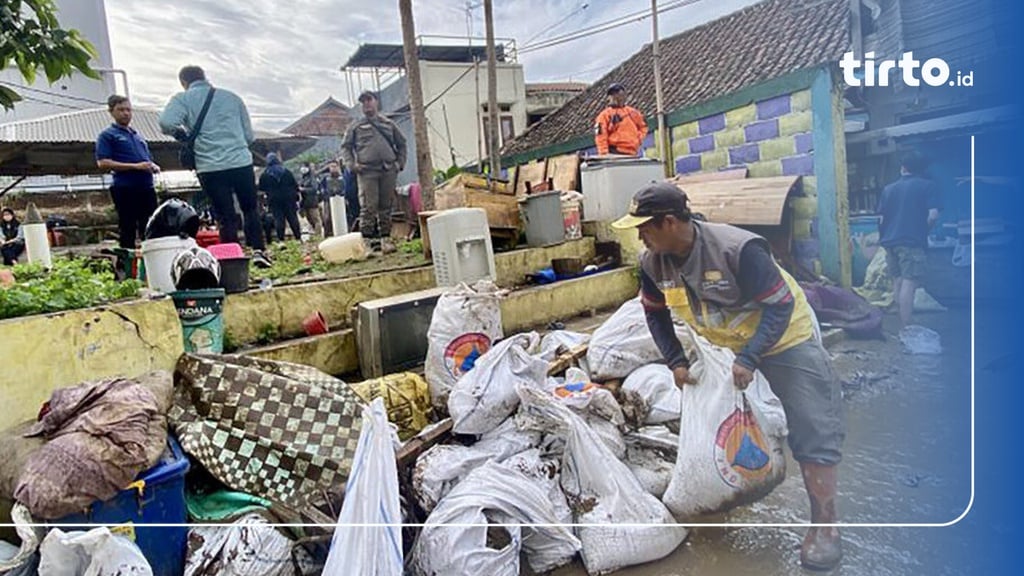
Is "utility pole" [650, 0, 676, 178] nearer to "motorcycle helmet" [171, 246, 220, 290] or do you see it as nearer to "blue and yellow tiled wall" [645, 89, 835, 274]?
"blue and yellow tiled wall" [645, 89, 835, 274]

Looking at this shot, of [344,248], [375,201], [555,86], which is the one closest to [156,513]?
[344,248]

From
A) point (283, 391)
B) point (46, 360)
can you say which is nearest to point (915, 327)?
point (283, 391)

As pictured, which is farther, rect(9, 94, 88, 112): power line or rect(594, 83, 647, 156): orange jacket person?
rect(9, 94, 88, 112): power line

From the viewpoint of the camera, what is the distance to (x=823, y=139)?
994mm

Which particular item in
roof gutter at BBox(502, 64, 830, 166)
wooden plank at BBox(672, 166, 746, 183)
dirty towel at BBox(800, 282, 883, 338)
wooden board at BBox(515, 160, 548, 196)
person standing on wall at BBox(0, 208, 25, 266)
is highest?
roof gutter at BBox(502, 64, 830, 166)

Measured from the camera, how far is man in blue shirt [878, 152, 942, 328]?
36.9 inches

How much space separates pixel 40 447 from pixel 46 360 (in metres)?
0.26

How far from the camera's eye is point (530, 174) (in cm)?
221

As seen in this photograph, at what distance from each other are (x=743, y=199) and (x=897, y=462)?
558 millimetres

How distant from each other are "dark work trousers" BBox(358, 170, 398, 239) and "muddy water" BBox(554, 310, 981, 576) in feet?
5.08

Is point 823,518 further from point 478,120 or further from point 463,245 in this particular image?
point 463,245

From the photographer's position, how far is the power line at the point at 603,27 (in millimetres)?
1184

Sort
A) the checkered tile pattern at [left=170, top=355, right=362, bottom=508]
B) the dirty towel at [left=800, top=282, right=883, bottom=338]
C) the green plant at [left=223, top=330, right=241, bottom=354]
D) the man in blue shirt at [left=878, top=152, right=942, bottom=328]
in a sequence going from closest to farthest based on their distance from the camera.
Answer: the man in blue shirt at [left=878, top=152, right=942, bottom=328] < the dirty towel at [left=800, top=282, right=883, bottom=338] < the checkered tile pattern at [left=170, top=355, right=362, bottom=508] < the green plant at [left=223, top=330, right=241, bottom=354]

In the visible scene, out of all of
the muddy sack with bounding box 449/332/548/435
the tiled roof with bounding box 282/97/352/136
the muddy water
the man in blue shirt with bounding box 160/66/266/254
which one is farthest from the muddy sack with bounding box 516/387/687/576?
the man in blue shirt with bounding box 160/66/266/254
